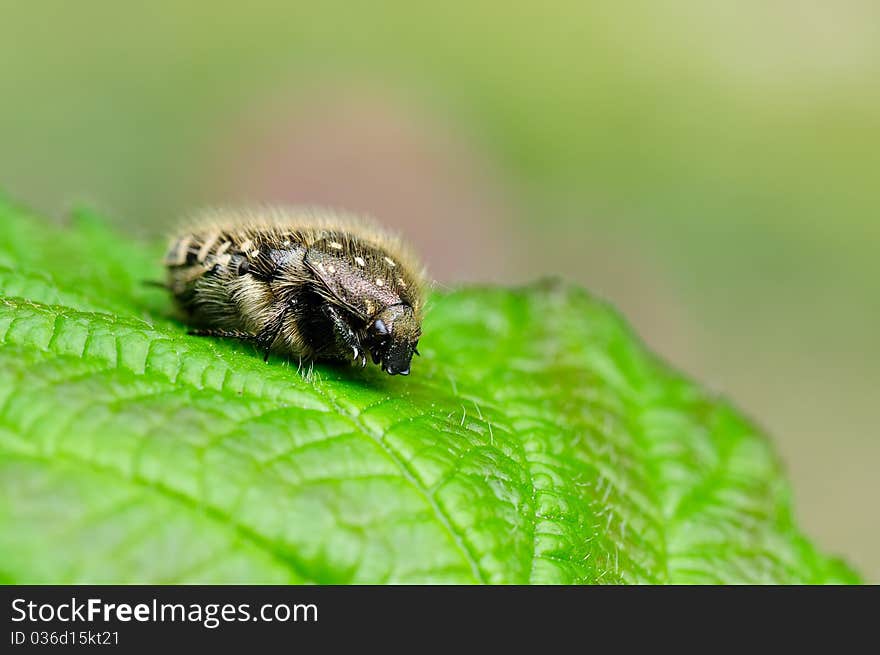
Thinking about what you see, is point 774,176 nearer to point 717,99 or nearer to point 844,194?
point 844,194

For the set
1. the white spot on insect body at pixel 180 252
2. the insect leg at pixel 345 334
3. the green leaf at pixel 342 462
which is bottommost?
the green leaf at pixel 342 462

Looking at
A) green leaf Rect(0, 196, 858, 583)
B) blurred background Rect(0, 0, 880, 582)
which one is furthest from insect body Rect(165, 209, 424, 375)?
blurred background Rect(0, 0, 880, 582)

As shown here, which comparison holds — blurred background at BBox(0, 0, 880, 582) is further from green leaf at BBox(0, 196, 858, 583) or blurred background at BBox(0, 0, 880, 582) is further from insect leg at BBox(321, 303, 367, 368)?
insect leg at BBox(321, 303, 367, 368)

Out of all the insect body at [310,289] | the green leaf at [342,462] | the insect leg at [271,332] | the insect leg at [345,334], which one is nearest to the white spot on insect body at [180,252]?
the insect body at [310,289]

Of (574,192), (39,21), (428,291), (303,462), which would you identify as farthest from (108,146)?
(303,462)

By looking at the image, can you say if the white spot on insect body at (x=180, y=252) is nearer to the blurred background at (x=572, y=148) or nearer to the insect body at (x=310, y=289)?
the insect body at (x=310, y=289)

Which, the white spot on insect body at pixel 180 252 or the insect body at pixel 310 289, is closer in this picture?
the insect body at pixel 310 289
